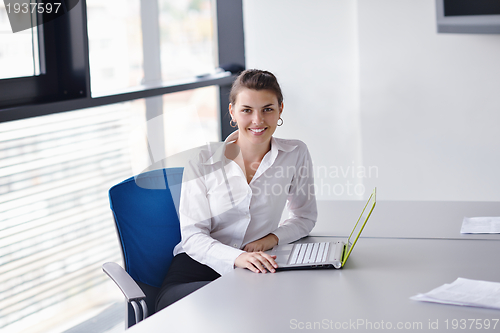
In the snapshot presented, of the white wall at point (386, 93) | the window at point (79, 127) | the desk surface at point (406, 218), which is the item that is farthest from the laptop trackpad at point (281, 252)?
the white wall at point (386, 93)

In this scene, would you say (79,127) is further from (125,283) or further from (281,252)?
(281,252)

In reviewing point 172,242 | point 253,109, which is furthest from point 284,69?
point 172,242

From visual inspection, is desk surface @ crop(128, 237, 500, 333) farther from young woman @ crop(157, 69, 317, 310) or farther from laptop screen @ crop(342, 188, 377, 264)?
young woman @ crop(157, 69, 317, 310)

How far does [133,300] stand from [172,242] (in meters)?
0.48

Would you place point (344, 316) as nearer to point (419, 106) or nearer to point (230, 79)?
point (419, 106)

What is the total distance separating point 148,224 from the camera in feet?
6.08

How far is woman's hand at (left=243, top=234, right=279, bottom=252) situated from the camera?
177 cm

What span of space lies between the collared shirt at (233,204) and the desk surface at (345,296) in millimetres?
287

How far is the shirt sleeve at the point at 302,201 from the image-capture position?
195 centimetres

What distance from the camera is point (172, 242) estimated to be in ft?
6.31

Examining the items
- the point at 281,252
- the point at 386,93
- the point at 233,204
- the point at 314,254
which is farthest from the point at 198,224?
the point at 386,93

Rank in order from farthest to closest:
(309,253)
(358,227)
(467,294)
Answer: (358,227) → (309,253) → (467,294)

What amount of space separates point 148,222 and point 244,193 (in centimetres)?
38

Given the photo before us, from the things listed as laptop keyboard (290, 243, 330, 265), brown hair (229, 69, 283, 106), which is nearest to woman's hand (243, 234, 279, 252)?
laptop keyboard (290, 243, 330, 265)
